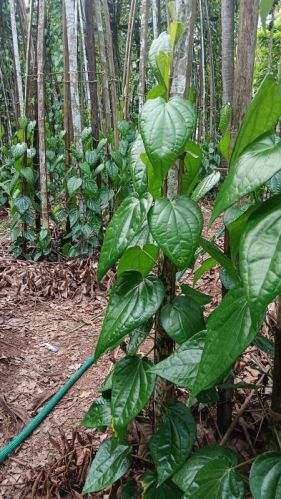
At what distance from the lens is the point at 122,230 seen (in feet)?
2.58

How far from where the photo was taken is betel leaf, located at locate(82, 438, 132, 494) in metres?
0.95

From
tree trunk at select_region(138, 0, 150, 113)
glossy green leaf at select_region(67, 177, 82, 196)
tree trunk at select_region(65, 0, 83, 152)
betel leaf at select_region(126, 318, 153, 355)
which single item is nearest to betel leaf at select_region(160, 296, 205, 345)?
betel leaf at select_region(126, 318, 153, 355)

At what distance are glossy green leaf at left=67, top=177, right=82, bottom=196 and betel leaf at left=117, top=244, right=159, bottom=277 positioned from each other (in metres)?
2.03

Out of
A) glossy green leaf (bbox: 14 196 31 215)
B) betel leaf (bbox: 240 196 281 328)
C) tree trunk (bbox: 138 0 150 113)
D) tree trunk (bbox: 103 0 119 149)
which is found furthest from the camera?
tree trunk (bbox: 138 0 150 113)

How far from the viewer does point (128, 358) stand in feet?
2.98

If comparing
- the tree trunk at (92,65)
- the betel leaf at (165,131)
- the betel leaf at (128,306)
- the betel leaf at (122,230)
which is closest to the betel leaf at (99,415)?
the betel leaf at (128,306)

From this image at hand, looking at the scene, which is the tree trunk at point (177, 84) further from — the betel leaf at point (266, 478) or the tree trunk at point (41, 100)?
the tree trunk at point (41, 100)

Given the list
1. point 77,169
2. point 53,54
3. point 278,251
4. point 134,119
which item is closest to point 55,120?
point 134,119

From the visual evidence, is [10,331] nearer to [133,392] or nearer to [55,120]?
[133,392]

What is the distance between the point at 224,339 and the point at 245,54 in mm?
543

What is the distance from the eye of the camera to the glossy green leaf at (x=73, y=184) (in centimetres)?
284

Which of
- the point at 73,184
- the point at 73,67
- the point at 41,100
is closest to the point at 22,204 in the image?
the point at 73,184

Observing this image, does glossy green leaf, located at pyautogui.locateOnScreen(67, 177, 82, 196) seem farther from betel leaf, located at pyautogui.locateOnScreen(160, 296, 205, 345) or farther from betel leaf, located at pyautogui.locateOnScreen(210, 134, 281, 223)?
betel leaf, located at pyautogui.locateOnScreen(210, 134, 281, 223)

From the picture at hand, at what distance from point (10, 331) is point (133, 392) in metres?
1.59
